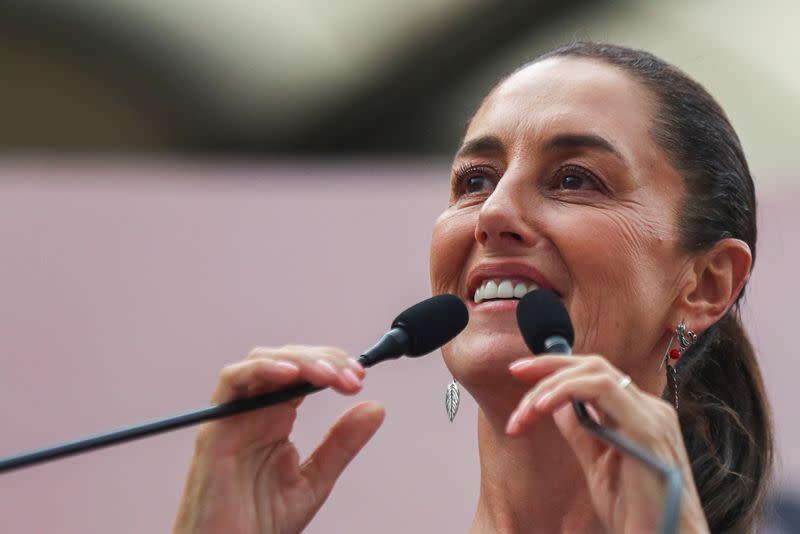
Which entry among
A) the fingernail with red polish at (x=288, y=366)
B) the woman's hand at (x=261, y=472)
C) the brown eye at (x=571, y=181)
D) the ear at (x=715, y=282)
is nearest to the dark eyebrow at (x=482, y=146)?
the brown eye at (x=571, y=181)

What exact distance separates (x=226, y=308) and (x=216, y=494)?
5.22 feet

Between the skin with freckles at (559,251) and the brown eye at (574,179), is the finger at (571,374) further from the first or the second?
the brown eye at (574,179)

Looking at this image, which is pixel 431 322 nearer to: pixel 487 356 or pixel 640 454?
pixel 487 356

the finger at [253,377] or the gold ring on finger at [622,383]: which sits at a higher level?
the finger at [253,377]

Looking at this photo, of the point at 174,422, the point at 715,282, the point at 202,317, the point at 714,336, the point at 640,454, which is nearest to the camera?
the point at 640,454

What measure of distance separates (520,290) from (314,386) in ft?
1.28

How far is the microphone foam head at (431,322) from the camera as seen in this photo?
1486 millimetres

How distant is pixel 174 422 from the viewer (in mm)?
1328

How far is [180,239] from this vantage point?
10.6 feet

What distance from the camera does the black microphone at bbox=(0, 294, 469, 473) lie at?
1.31m

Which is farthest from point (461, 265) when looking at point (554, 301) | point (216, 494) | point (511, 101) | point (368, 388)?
point (368, 388)

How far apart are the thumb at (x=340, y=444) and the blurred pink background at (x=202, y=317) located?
125cm

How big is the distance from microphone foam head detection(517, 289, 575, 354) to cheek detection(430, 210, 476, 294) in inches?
14.5

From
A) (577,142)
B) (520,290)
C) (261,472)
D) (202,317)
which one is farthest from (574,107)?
(202,317)
